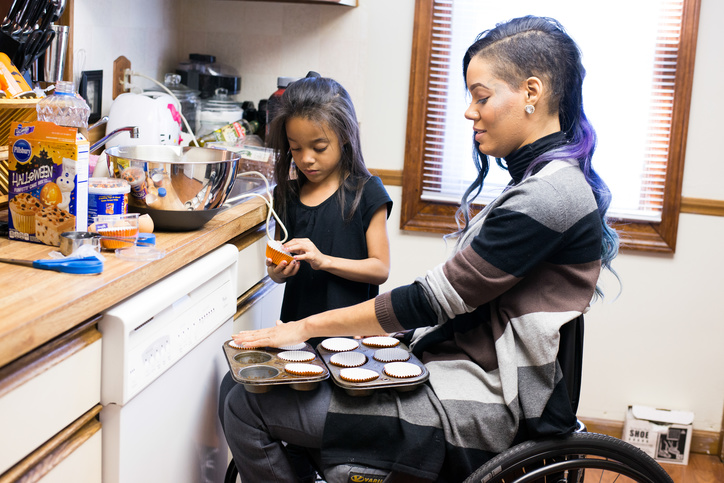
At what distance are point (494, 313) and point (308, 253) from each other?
0.48 metres

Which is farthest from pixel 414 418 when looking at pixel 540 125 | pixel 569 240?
pixel 540 125

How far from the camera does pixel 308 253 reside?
5.12 ft

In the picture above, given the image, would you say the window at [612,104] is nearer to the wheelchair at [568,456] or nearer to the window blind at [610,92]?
the window blind at [610,92]

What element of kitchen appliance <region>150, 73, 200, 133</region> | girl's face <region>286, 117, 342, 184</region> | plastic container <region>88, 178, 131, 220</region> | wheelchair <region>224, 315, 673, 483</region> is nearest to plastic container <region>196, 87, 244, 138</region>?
kitchen appliance <region>150, 73, 200, 133</region>

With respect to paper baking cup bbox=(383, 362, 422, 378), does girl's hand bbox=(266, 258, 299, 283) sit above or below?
above

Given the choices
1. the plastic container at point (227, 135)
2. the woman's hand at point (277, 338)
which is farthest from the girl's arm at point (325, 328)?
the plastic container at point (227, 135)

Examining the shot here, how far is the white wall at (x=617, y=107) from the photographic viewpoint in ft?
8.14

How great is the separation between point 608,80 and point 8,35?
188 centimetres

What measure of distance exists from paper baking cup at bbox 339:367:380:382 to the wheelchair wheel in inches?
8.9

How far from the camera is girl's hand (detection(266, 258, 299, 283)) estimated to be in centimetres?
157

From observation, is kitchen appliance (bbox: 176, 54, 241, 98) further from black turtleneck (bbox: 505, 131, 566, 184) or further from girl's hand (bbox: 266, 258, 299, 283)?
black turtleneck (bbox: 505, 131, 566, 184)

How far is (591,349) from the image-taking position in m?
2.61

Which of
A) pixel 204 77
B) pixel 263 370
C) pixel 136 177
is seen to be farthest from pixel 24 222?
pixel 204 77

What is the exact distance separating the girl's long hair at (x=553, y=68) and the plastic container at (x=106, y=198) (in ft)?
2.25
